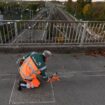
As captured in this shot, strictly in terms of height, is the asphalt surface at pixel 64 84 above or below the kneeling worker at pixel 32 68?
below

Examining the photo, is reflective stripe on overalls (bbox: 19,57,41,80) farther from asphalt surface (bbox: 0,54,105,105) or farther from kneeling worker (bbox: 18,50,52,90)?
asphalt surface (bbox: 0,54,105,105)

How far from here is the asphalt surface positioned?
10.2 feet

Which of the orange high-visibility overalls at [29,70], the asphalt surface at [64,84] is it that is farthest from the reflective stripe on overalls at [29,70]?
the asphalt surface at [64,84]

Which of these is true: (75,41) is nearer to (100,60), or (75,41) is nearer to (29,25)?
(100,60)

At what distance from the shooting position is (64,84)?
3.65 metres

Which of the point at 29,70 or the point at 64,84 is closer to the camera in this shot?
the point at 29,70

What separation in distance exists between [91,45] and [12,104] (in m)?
3.49

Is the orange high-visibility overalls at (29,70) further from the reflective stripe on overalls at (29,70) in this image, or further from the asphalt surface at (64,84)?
the asphalt surface at (64,84)

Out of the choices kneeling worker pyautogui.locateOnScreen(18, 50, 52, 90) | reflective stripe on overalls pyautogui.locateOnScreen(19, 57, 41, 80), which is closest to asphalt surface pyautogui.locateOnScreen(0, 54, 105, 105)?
kneeling worker pyautogui.locateOnScreen(18, 50, 52, 90)

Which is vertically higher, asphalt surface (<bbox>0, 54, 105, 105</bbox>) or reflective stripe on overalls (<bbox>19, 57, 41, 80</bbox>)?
reflective stripe on overalls (<bbox>19, 57, 41, 80</bbox>)

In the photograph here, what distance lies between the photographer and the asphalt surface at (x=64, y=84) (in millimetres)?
3109

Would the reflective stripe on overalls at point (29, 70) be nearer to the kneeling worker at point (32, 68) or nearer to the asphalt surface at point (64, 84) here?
the kneeling worker at point (32, 68)

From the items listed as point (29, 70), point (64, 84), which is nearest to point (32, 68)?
point (29, 70)

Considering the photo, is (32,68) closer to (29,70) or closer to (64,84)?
(29,70)
